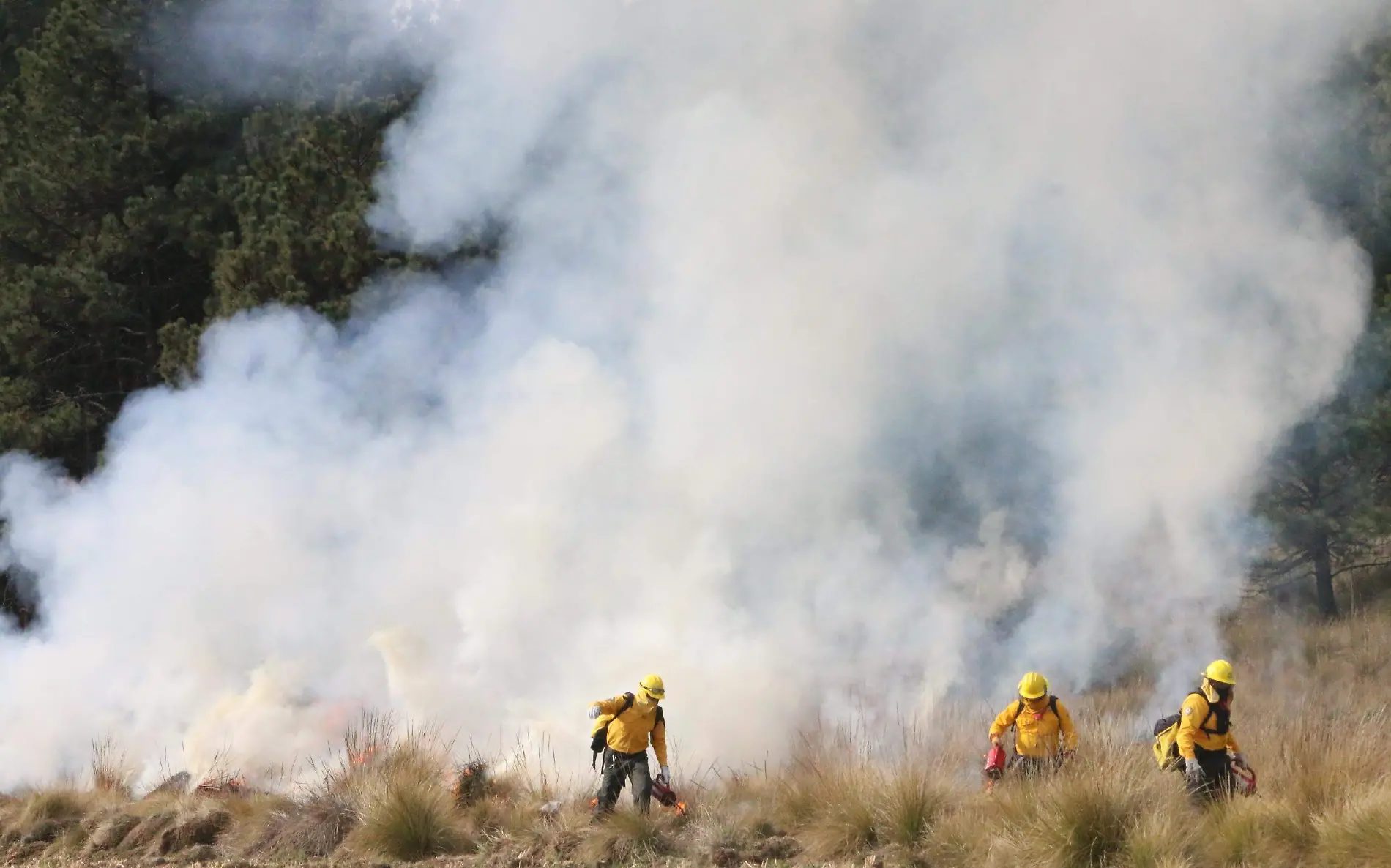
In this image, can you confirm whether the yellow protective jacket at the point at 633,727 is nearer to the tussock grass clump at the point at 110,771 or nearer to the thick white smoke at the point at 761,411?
the thick white smoke at the point at 761,411

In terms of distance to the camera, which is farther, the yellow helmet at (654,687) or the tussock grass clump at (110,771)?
the tussock grass clump at (110,771)

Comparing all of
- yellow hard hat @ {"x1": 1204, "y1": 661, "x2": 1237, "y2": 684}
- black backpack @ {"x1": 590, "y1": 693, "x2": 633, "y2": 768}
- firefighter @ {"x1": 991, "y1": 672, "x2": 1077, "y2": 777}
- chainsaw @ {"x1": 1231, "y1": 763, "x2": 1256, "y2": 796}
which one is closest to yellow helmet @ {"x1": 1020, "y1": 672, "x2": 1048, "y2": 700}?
firefighter @ {"x1": 991, "y1": 672, "x2": 1077, "y2": 777}

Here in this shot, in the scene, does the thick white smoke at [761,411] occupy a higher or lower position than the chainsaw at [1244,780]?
higher

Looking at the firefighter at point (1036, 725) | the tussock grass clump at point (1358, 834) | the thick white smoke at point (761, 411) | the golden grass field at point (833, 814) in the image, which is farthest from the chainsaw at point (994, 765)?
the thick white smoke at point (761, 411)

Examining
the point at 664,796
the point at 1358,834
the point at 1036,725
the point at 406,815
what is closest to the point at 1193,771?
the point at 1358,834

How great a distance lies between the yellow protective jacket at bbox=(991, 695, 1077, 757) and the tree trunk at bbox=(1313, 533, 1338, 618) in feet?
20.6

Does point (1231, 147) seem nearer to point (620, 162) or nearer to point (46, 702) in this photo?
point (620, 162)

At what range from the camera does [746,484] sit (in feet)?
40.9

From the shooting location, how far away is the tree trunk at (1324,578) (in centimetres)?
1316

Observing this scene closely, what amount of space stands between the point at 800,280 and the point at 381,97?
6.41 meters

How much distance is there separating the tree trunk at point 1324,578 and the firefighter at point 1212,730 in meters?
6.40

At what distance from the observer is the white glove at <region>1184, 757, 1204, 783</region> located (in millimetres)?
7383

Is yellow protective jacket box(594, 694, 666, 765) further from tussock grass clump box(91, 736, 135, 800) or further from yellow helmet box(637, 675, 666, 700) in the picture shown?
tussock grass clump box(91, 736, 135, 800)

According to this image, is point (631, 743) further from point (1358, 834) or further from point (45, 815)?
point (45, 815)
